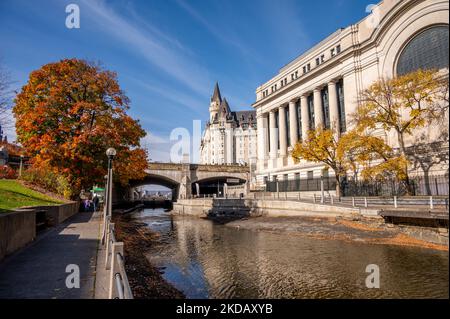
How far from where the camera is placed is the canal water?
645 cm

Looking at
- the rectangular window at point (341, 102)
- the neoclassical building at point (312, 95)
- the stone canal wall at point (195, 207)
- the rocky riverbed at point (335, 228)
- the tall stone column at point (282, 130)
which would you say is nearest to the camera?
the rocky riverbed at point (335, 228)

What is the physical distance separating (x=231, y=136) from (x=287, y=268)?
141 meters

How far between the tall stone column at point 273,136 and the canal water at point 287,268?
44373 millimetres

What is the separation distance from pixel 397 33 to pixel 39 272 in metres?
12.0

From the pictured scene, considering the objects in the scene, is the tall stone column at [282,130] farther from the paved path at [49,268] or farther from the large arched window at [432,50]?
the paved path at [49,268]

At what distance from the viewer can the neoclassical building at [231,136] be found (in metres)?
149

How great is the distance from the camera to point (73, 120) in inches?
946

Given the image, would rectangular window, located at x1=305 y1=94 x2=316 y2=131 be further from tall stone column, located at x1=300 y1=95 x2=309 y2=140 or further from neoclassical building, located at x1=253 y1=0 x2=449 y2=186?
tall stone column, located at x1=300 y1=95 x2=309 y2=140

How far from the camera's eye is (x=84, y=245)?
1275 centimetres

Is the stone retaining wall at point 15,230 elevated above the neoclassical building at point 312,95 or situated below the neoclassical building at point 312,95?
below

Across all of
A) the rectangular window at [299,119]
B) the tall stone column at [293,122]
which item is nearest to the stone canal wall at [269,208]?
the tall stone column at [293,122]

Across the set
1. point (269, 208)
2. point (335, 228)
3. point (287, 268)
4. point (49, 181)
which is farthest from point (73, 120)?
point (269, 208)
